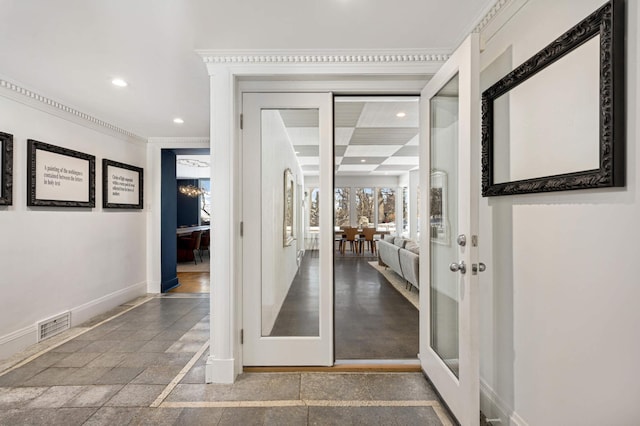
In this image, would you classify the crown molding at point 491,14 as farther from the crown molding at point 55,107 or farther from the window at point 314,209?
the crown molding at point 55,107

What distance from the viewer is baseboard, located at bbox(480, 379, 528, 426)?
1556 mm

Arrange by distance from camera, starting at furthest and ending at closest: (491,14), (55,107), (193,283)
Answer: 1. (193,283)
2. (55,107)
3. (491,14)

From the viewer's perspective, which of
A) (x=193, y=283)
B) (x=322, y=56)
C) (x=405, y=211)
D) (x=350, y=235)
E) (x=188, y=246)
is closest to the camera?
(x=322, y=56)

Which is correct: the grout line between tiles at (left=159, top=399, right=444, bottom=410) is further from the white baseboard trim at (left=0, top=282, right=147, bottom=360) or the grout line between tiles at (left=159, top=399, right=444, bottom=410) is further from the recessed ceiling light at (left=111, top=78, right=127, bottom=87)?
the recessed ceiling light at (left=111, top=78, right=127, bottom=87)

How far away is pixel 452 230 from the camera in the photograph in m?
1.95

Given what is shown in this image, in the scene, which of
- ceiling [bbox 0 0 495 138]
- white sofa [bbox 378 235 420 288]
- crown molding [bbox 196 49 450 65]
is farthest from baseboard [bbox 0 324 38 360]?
white sofa [bbox 378 235 420 288]

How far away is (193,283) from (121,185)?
7.02 ft

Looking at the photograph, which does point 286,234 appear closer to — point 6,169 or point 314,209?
point 314,209

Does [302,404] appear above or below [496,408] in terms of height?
below

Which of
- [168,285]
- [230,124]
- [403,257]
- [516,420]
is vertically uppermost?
[230,124]

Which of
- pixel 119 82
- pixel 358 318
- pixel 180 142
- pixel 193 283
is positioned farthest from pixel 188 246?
pixel 119 82

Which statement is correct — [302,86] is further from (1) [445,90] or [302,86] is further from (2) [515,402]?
(2) [515,402]

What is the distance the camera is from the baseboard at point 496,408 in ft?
5.11

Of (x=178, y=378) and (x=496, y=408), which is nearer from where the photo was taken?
(x=496, y=408)
